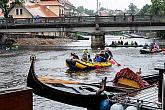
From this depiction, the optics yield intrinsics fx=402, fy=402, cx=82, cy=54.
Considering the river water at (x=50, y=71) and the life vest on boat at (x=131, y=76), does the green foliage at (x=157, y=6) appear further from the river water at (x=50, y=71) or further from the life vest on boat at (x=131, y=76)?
the life vest on boat at (x=131, y=76)

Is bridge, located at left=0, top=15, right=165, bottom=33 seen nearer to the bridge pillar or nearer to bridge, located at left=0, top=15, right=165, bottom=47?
bridge, located at left=0, top=15, right=165, bottom=47

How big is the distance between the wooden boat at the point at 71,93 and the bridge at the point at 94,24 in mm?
46125

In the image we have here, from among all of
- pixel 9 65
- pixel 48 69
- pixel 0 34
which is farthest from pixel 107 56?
pixel 0 34

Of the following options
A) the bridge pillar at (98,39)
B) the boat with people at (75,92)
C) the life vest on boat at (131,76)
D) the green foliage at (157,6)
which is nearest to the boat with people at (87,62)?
the boat with people at (75,92)

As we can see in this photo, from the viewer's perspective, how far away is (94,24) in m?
65.7

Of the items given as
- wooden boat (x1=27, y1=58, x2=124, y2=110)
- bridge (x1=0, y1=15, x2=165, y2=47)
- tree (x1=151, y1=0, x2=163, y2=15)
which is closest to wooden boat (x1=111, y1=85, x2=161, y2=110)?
wooden boat (x1=27, y1=58, x2=124, y2=110)

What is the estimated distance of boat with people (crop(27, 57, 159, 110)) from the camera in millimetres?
15211

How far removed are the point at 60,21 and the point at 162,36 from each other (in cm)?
4050

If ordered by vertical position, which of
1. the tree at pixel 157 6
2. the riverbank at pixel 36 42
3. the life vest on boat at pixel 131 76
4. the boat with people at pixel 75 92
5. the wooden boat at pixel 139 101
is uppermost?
the tree at pixel 157 6

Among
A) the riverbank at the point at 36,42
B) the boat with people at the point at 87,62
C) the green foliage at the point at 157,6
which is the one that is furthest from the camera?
the green foliage at the point at 157,6

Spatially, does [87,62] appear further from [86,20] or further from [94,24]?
[86,20]

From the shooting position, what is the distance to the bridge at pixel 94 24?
63.8 meters

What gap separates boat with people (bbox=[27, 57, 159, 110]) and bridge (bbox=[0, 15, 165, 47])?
45459mm

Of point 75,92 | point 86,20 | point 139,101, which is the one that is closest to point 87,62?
point 75,92
